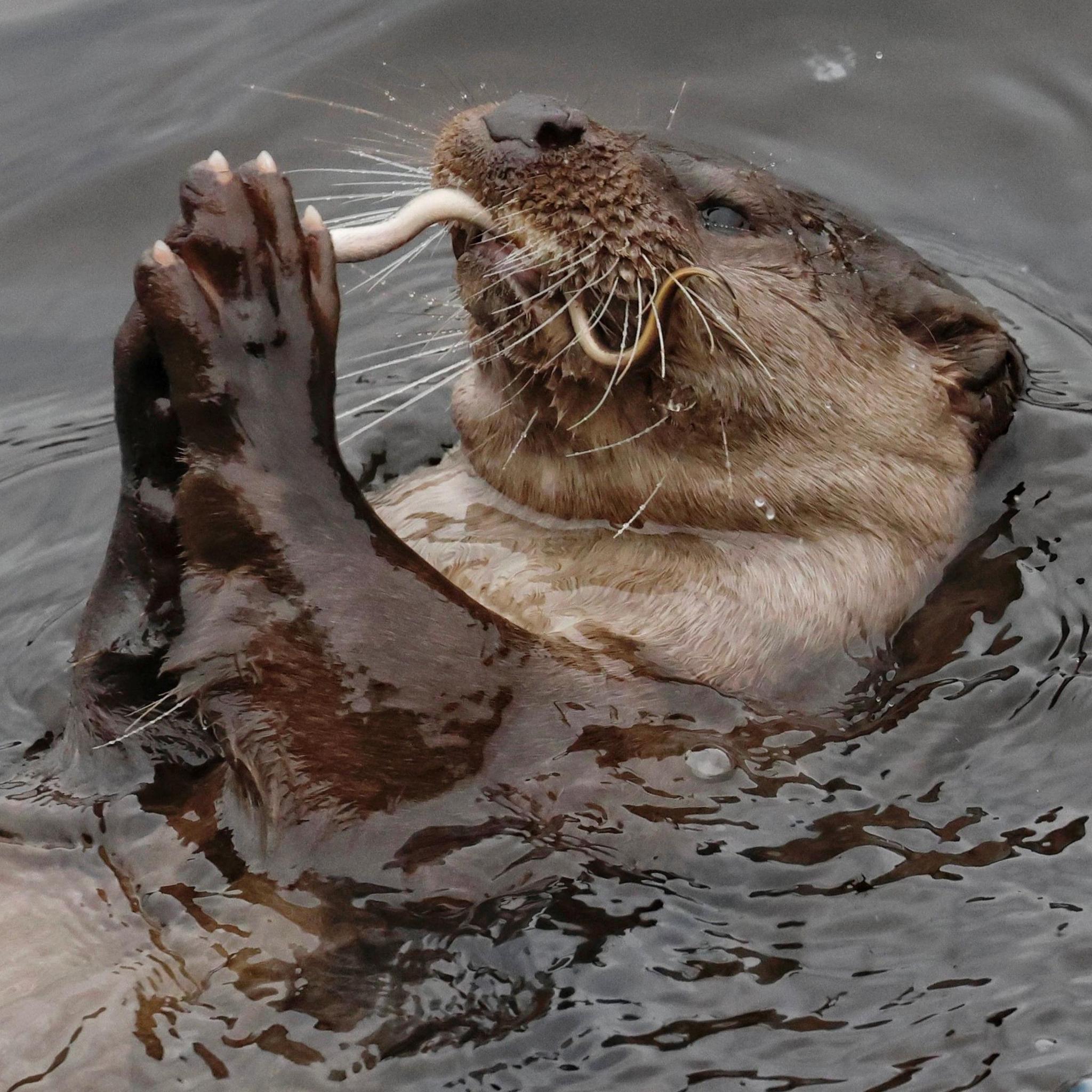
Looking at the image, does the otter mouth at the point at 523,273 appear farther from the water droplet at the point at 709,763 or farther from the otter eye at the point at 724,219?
the water droplet at the point at 709,763

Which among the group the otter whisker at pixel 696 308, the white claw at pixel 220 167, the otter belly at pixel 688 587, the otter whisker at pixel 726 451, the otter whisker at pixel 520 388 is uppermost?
the white claw at pixel 220 167

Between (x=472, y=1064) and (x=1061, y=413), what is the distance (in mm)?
2565

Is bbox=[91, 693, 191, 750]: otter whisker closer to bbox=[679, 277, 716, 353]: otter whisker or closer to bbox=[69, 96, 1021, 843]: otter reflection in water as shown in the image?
bbox=[69, 96, 1021, 843]: otter reflection in water

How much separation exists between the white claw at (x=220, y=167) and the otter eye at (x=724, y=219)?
48.0 inches

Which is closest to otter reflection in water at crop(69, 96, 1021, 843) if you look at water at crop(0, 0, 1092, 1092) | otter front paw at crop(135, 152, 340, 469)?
otter front paw at crop(135, 152, 340, 469)

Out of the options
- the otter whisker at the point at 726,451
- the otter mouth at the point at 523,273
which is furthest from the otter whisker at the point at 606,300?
the otter whisker at the point at 726,451

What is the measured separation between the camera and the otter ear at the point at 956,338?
14.1ft

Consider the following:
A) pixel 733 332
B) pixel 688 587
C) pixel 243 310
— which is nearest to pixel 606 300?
pixel 733 332

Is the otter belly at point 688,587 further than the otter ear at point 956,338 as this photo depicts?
No

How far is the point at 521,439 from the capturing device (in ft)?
13.3

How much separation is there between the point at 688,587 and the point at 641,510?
0.72 feet

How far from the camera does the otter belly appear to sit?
3793 millimetres

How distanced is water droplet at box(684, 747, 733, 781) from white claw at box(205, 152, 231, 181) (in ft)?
4.52

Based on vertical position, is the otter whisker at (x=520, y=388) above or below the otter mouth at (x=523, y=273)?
below
